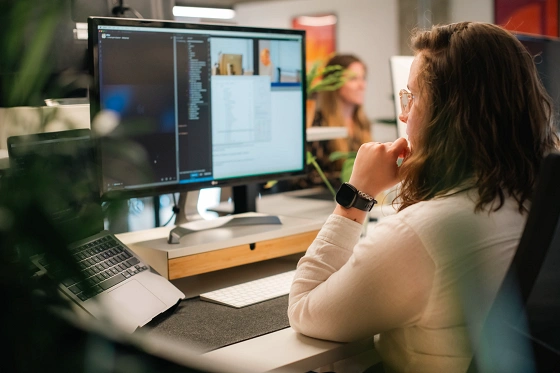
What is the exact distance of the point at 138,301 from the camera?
1.23m

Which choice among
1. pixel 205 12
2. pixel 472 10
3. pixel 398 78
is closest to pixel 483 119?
pixel 398 78

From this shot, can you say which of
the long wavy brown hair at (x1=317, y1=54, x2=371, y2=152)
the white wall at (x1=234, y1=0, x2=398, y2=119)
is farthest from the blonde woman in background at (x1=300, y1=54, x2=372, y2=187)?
the white wall at (x1=234, y1=0, x2=398, y2=119)

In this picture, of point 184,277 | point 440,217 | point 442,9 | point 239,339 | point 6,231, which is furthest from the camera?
point 442,9

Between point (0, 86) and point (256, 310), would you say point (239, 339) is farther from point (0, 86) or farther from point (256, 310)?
point (0, 86)

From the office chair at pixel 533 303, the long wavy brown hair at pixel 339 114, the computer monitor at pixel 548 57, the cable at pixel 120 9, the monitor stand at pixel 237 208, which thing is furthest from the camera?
the long wavy brown hair at pixel 339 114

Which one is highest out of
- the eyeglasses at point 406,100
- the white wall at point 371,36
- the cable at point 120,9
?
the white wall at point 371,36

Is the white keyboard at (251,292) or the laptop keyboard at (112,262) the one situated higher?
the laptop keyboard at (112,262)

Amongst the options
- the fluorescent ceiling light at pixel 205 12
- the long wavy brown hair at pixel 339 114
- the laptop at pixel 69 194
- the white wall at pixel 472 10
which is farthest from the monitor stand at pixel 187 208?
the white wall at pixel 472 10

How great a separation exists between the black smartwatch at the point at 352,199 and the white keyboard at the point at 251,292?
300mm

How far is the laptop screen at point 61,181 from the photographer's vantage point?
1.33 feet

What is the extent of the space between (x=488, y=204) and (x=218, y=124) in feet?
2.65

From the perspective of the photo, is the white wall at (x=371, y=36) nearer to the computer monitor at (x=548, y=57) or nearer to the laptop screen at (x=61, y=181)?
the computer monitor at (x=548, y=57)

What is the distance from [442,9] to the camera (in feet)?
20.3

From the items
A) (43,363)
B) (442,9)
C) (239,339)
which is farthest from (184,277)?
(442,9)
